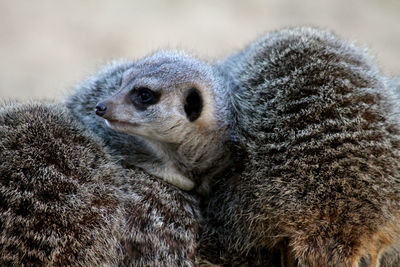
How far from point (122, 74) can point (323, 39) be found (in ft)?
3.29

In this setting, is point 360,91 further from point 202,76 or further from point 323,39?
point 202,76

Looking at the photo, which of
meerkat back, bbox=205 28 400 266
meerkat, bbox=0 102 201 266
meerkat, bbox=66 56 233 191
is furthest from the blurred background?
meerkat, bbox=0 102 201 266

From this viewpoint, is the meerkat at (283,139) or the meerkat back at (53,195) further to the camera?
the meerkat at (283,139)

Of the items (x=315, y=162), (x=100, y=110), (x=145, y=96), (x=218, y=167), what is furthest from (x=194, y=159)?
(x=315, y=162)

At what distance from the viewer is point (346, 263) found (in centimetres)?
196

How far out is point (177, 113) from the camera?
7.88ft

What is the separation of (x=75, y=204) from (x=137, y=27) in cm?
523

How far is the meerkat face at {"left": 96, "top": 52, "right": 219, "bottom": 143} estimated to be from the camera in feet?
7.75

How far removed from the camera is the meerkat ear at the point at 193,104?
2395 millimetres

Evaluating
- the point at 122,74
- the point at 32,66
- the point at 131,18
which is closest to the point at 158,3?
the point at 131,18

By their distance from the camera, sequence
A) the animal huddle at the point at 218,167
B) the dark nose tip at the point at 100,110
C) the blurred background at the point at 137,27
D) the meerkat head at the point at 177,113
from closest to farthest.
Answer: the animal huddle at the point at 218,167
the dark nose tip at the point at 100,110
the meerkat head at the point at 177,113
the blurred background at the point at 137,27

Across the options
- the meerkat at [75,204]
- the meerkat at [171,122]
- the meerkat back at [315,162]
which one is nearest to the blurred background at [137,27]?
the meerkat at [171,122]

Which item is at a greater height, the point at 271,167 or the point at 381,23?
the point at 381,23

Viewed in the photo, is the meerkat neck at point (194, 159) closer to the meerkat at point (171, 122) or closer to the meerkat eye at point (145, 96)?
the meerkat at point (171, 122)
